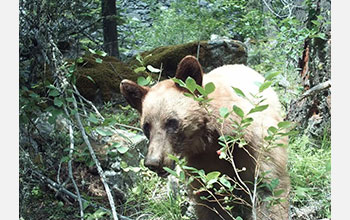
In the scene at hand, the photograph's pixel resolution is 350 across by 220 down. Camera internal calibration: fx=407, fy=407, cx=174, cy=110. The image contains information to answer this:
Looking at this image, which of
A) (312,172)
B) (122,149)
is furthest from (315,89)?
(122,149)

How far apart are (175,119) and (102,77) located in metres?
1.23

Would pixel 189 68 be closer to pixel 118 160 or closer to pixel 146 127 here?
pixel 146 127

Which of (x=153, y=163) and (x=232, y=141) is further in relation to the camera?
(x=153, y=163)

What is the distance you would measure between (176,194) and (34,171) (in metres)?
1.30

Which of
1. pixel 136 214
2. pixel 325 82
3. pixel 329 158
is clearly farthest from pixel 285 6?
pixel 136 214

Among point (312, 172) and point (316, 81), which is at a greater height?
point (316, 81)

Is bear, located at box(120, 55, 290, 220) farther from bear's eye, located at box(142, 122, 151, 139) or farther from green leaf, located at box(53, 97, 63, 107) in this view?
green leaf, located at box(53, 97, 63, 107)

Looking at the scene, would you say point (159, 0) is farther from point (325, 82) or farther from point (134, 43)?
point (325, 82)

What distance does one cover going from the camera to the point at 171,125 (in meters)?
2.97

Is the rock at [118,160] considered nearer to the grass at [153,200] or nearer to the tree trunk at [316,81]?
the grass at [153,200]

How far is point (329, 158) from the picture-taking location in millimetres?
3639

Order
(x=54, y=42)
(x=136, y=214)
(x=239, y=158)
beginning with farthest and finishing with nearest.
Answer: (x=136, y=214) → (x=54, y=42) → (x=239, y=158)

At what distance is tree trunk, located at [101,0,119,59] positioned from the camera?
3723 mm

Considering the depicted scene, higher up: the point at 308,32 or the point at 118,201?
the point at 308,32
